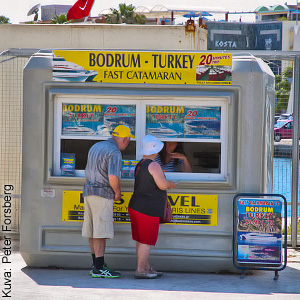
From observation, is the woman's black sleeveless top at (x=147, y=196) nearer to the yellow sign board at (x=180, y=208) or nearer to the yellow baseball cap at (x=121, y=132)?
the yellow baseball cap at (x=121, y=132)

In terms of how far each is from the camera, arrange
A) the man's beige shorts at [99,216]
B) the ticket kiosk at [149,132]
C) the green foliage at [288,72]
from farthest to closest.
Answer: the green foliage at [288,72], the ticket kiosk at [149,132], the man's beige shorts at [99,216]

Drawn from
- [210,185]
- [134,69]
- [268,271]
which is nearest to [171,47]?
[134,69]

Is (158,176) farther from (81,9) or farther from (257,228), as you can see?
(81,9)

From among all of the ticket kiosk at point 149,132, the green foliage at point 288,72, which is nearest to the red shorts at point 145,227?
the ticket kiosk at point 149,132

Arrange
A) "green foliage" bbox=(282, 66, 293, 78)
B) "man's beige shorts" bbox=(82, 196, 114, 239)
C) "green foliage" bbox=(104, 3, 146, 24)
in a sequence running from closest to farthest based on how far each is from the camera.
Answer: "man's beige shorts" bbox=(82, 196, 114, 239) < "green foliage" bbox=(282, 66, 293, 78) < "green foliage" bbox=(104, 3, 146, 24)

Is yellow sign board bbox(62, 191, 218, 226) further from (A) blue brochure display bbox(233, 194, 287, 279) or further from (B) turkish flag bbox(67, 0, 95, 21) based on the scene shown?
(B) turkish flag bbox(67, 0, 95, 21)

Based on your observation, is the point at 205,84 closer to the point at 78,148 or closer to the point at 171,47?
the point at 78,148

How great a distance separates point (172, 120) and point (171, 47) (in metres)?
3.00

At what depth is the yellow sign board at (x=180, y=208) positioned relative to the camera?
649 cm

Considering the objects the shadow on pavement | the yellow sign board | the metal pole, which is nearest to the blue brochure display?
the shadow on pavement

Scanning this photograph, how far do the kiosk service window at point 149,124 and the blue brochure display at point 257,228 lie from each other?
1.68ft

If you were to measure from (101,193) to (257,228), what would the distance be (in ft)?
5.87

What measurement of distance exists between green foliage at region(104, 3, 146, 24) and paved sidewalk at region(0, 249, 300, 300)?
163ft

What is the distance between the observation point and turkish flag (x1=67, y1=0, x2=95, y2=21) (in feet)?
34.8
